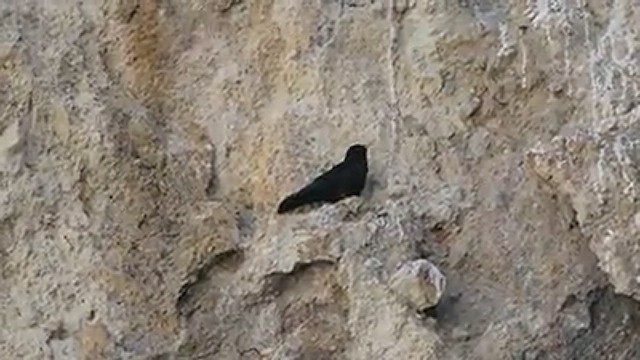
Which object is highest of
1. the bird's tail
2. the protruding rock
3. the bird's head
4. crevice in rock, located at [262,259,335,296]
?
the bird's head

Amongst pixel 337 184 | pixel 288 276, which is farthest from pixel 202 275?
pixel 337 184

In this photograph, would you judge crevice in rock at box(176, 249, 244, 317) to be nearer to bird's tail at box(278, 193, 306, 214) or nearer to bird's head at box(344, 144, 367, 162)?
bird's tail at box(278, 193, 306, 214)

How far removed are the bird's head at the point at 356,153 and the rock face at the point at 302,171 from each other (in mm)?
25

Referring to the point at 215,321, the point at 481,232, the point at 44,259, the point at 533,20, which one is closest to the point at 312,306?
the point at 215,321

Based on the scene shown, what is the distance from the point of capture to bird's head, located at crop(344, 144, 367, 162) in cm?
199

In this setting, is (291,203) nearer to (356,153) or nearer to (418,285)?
(356,153)

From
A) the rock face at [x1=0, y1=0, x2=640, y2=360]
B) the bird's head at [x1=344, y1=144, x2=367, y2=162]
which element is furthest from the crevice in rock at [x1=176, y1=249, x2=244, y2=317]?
the bird's head at [x1=344, y1=144, x2=367, y2=162]

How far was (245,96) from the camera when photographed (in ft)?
6.81

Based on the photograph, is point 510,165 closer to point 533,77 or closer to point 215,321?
point 533,77

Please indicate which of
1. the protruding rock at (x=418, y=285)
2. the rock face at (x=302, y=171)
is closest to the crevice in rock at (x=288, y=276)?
the rock face at (x=302, y=171)

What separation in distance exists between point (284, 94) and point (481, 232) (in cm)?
36

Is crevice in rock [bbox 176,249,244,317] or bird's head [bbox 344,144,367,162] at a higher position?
bird's head [bbox 344,144,367,162]

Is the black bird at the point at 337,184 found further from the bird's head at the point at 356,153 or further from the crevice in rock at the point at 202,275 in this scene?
the crevice in rock at the point at 202,275

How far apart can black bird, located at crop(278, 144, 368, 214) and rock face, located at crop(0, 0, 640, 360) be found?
0.02 meters
